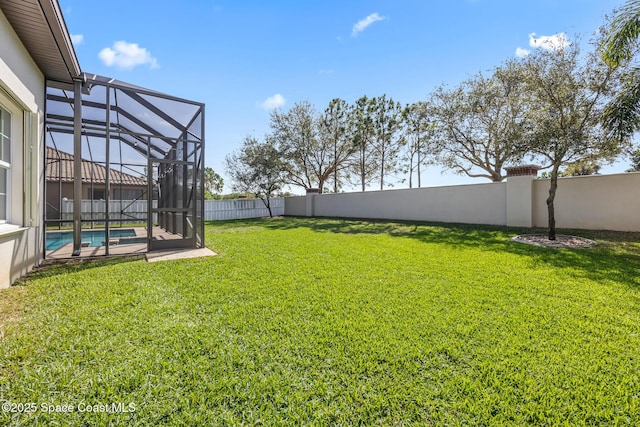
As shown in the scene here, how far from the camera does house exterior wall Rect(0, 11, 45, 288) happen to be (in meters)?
3.56

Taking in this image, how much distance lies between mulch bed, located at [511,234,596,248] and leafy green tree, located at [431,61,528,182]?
6070 millimetres

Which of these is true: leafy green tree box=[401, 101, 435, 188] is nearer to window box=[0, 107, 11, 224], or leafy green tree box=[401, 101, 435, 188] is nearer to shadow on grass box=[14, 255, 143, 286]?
shadow on grass box=[14, 255, 143, 286]

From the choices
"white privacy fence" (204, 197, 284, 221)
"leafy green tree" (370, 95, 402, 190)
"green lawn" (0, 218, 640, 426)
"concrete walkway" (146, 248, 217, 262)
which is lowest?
"green lawn" (0, 218, 640, 426)

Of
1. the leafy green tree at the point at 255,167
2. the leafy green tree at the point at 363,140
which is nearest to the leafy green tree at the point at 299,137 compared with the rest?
the leafy green tree at the point at 255,167

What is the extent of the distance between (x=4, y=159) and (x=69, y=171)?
Result: 1292cm

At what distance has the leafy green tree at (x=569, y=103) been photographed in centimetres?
688

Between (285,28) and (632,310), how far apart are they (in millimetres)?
10648

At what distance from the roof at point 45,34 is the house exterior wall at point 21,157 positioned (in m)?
0.12

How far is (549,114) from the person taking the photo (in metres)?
7.25

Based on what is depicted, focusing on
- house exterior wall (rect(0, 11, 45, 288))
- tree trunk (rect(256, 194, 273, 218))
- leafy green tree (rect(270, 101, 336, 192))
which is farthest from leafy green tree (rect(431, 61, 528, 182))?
house exterior wall (rect(0, 11, 45, 288))

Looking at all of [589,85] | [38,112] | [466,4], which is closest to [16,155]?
[38,112]

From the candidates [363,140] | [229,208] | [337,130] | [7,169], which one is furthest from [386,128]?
[7,169]

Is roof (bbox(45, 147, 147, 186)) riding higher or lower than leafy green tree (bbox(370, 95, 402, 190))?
lower

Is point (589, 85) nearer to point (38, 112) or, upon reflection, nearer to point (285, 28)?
point (285, 28)
